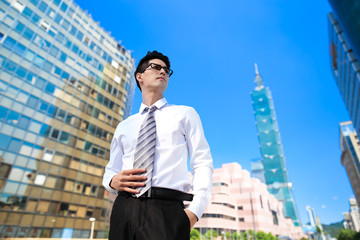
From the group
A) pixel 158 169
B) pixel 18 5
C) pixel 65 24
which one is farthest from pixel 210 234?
pixel 158 169

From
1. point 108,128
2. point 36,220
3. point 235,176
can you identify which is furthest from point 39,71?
point 235,176

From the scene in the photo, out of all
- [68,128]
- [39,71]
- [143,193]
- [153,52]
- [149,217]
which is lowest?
[149,217]

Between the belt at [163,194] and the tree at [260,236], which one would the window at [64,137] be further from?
the tree at [260,236]

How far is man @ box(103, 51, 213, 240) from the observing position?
136cm

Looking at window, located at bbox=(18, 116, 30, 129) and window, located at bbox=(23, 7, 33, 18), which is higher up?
window, located at bbox=(23, 7, 33, 18)

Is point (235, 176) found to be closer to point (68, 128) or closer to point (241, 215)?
point (241, 215)

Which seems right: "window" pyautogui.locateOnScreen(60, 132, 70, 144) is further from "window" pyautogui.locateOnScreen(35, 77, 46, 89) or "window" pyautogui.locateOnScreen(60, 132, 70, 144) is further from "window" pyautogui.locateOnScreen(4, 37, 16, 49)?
"window" pyautogui.locateOnScreen(4, 37, 16, 49)

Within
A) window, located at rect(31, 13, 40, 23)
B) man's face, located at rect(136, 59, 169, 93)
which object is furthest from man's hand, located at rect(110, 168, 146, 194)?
window, located at rect(31, 13, 40, 23)

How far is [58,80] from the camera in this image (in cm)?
2606

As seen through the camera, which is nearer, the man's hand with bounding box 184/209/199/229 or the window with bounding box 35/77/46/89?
the man's hand with bounding box 184/209/199/229

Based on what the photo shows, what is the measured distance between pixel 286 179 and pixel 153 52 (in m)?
164

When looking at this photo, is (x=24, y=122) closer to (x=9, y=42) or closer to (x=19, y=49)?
(x=19, y=49)

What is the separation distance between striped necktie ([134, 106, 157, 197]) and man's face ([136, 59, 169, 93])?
0.35 metres

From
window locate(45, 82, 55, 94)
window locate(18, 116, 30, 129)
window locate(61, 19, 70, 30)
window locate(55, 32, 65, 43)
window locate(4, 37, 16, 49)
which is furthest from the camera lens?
window locate(61, 19, 70, 30)
